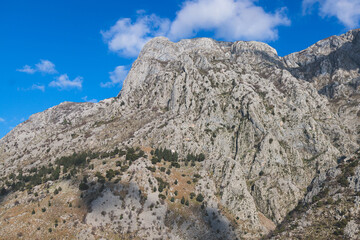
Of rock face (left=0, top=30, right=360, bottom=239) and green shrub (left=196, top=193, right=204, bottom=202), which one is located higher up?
rock face (left=0, top=30, right=360, bottom=239)

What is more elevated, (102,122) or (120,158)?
Result: (102,122)

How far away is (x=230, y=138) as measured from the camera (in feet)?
469

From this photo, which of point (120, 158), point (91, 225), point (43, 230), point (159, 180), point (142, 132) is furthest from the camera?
point (142, 132)

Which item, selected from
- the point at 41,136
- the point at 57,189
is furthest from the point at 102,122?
the point at 57,189

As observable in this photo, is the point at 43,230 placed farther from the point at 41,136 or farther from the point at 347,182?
the point at 41,136

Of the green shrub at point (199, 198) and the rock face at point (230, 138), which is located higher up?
the rock face at point (230, 138)

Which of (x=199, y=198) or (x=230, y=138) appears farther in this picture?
(x=230, y=138)

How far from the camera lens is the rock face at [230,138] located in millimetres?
102000

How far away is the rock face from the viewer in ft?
335

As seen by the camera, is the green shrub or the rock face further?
the rock face

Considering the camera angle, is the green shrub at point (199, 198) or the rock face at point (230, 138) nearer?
the green shrub at point (199, 198)

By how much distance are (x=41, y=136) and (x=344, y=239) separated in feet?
688

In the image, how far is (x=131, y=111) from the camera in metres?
180

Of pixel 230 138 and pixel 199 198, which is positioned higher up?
pixel 230 138
